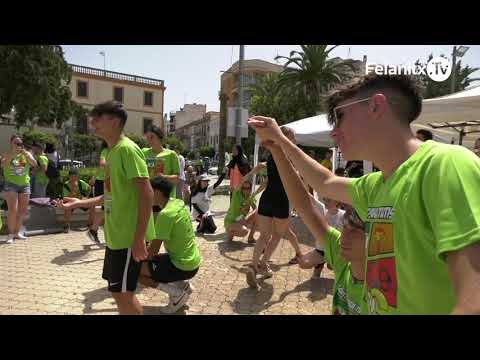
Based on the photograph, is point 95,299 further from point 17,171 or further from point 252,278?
point 17,171

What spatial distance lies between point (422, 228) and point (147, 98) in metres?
55.0

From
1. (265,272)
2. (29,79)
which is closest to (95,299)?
(265,272)

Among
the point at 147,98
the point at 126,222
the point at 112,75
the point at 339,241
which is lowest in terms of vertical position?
the point at 126,222

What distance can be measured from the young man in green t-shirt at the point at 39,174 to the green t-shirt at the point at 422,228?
28.5 ft

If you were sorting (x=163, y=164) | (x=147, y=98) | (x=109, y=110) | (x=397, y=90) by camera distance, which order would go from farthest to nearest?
(x=147, y=98) → (x=163, y=164) → (x=109, y=110) → (x=397, y=90)

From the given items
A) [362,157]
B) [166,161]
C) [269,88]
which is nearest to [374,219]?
[362,157]

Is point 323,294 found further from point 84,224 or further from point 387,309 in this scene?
point 84,224

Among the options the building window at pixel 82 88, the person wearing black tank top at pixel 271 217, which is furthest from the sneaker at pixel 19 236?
the building window at pixel 82 88

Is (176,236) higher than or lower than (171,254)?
higher

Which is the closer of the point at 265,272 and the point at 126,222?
the point at 126,222

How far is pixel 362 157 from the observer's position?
4.29ft

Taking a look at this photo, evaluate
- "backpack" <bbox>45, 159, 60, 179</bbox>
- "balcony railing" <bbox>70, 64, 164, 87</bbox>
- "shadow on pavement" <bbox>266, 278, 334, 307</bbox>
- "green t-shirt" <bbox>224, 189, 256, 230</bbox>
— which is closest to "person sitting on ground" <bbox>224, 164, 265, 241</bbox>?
"green t-shirt" <bbox>224, 189, 256, 230</bbox>

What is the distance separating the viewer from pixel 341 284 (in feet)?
6.39
